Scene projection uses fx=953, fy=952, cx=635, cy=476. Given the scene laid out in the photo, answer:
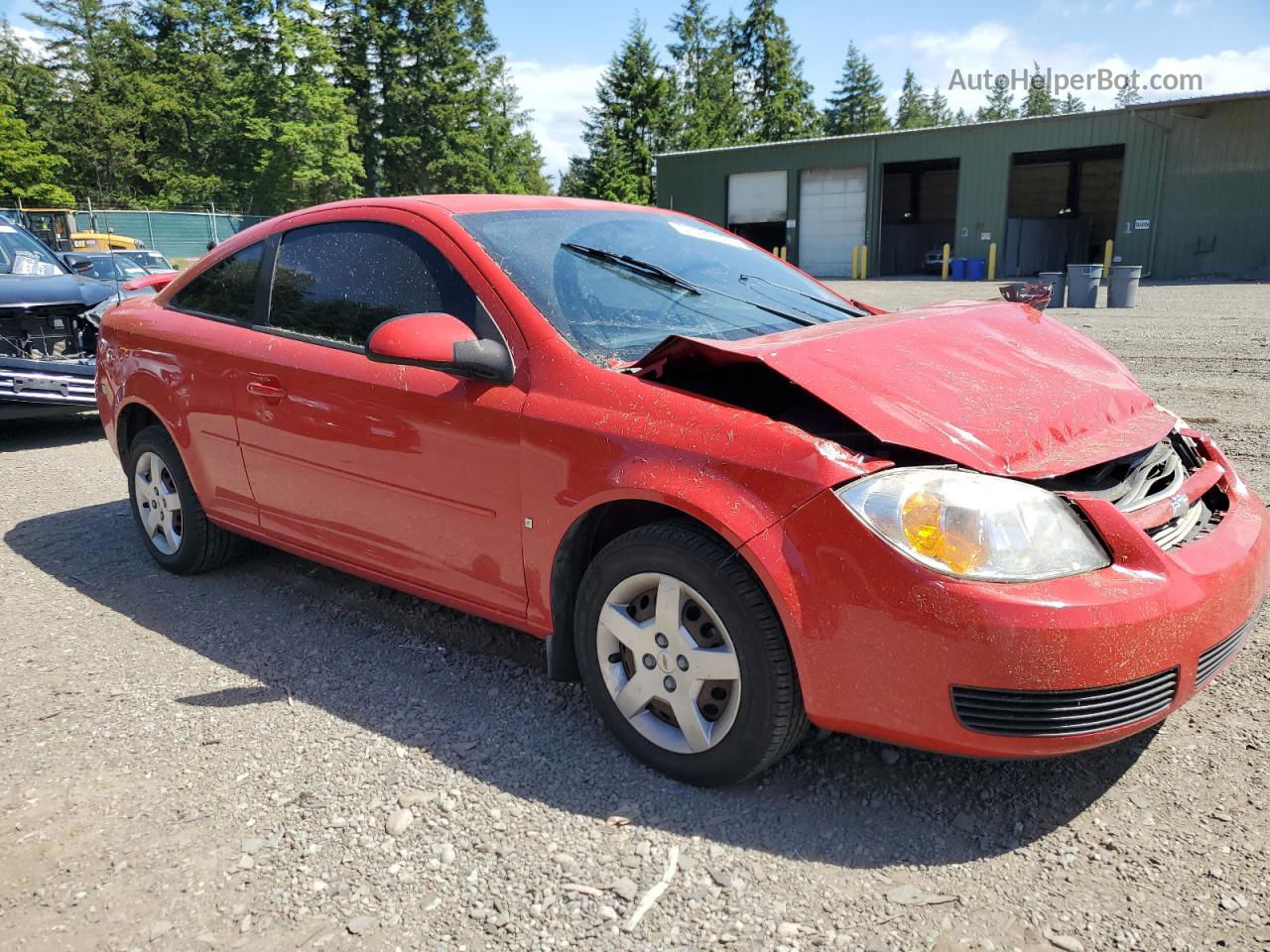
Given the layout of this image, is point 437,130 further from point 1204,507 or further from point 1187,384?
point 1204,507

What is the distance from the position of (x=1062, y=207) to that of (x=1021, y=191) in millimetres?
2035

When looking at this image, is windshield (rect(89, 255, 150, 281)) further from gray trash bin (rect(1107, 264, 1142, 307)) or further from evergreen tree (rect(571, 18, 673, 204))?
evergreen tree (rect(571, 18, 673, 204))

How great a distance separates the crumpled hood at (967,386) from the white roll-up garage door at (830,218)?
36.0 meters

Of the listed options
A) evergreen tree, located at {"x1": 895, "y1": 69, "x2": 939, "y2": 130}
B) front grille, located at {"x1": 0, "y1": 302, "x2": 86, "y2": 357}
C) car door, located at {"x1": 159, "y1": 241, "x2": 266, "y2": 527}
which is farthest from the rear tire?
evergreen tree, located at {"x1": 895, "y1": 69, "x2": 939, "y2": 130}

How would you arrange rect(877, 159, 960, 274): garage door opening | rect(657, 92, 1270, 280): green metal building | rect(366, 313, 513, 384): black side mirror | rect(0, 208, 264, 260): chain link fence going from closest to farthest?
rect(366, 313, 513, 384): black side mirror, rect(657, 92, 1270, 280): green metal building, rect(0, 208, 264, 260): chain link fence, rect(877, 159, 960, 274): garage door opening

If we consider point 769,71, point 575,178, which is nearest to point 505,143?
point 575,178

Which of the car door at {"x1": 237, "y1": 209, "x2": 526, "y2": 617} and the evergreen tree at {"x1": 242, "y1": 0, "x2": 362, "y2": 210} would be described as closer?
the car door at {"x1": 237, "y1": 209, "x2": 526, "y2": 617}

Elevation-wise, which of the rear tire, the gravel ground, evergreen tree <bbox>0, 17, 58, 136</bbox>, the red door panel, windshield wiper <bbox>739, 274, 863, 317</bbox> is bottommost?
the gravel ground

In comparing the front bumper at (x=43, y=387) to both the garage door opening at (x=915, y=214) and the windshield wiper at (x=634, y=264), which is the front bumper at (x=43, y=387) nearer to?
the windshield wiper at (x=634, y=264)

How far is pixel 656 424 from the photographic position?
8.39 feet

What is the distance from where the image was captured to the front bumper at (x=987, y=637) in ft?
6.97

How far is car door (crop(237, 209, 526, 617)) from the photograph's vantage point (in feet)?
9.67

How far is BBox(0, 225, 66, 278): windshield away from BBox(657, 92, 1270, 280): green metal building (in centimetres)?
3147

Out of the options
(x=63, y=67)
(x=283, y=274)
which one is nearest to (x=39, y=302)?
(x=283, y=274)
